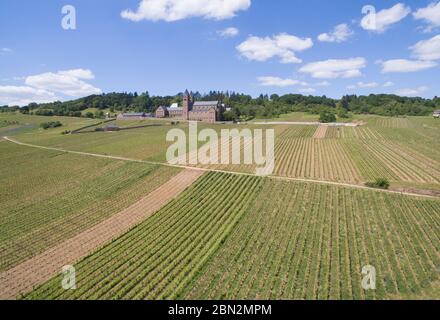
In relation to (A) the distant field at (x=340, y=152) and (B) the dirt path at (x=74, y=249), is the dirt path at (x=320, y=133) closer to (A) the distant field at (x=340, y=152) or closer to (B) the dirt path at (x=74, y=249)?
(A) the distant field at (x=340, y=152)

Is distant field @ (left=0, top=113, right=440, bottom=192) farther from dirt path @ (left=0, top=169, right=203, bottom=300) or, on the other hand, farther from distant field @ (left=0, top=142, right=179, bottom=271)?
dirt path @ (left=0, top=169, right=203, bottom=300)

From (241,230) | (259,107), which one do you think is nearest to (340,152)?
(241,230)

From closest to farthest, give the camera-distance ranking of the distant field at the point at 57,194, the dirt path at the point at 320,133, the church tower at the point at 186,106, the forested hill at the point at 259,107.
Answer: the distant field at the point at 57,194 → the dirt path at the point at 320,133 → the church tower at the point at 186,106 → the forested hill at the point at 259,107

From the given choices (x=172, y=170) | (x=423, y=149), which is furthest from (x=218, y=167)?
(x=423, y=149)

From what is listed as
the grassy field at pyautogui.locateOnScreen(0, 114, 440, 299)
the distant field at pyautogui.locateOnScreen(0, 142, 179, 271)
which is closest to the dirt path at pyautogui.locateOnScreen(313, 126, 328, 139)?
the grassy field at pyautogui.locateOnScreen(0, 114, 440, 299)

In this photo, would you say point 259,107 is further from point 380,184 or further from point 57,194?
point 57,194

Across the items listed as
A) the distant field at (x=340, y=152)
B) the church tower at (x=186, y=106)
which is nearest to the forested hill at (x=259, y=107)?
the church tower at (x=186, y=106)
